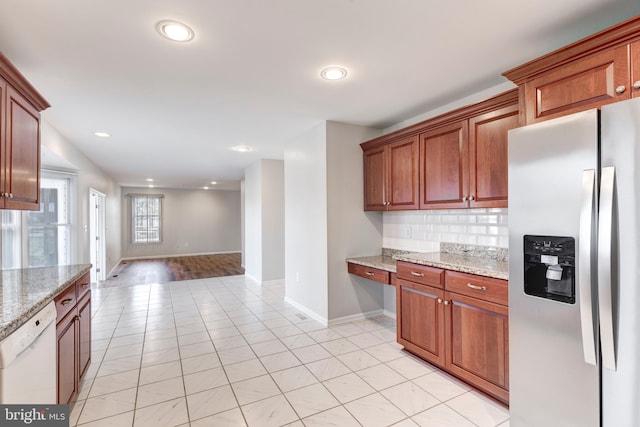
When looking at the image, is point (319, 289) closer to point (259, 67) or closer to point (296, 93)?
point (296, 93)

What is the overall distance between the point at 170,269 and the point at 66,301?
658 cm

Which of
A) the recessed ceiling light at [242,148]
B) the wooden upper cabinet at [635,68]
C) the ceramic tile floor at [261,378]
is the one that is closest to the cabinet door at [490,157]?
the wooden upper cabinet at [635,68]

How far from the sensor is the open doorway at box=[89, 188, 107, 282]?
6.15m

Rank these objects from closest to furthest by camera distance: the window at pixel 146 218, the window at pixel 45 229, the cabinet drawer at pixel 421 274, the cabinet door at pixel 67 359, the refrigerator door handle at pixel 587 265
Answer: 1. the refrigerator door handle at pixel 587 265
2. the cabinet door at pixel 67 359
3. the cabinet drawer at pixel 421 274
4. the window at pixel 45 229
5. the window at pixel 146 218

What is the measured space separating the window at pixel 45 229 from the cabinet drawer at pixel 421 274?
156 inches

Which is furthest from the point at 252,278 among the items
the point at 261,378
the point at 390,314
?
the point at 261,378

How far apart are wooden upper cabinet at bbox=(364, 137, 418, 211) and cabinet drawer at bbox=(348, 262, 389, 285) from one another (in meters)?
0.72

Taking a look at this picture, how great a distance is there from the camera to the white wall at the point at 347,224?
3674 mm

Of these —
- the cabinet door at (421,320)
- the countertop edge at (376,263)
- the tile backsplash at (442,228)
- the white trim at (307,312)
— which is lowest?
the white trim at (307,312)

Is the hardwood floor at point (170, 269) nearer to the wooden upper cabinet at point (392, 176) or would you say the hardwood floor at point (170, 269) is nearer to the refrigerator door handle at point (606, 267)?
the wooden upper cabinet at point (392, 176)

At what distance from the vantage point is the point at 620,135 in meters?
1.36

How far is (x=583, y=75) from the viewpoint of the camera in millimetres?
1630

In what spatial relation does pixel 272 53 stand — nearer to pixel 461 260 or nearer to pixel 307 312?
pixel 461 260

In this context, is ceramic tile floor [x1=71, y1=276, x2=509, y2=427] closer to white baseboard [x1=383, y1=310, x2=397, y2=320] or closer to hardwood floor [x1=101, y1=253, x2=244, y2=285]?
white baseboard [x1=383, y1=310, x2=397, y2=320]
